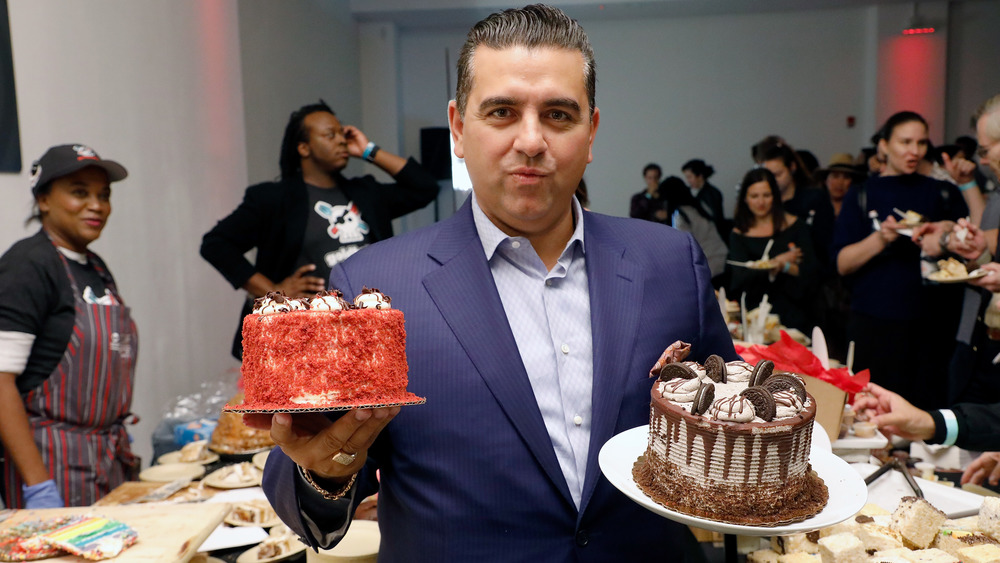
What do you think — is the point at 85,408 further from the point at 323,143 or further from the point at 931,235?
the point at 931,235

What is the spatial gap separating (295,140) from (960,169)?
4.17 m

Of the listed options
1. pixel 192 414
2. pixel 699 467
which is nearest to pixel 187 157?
pixel 192 414

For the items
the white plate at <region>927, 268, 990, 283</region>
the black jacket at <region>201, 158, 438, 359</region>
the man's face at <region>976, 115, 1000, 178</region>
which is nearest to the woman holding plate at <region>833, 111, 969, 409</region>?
the white plate at <region>927, 268, 990, 283</region>

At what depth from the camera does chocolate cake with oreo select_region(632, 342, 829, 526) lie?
118 centimetres

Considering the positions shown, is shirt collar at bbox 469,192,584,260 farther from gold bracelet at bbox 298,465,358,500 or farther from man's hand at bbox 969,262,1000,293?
man's hand at bbox 969,262,1000,293

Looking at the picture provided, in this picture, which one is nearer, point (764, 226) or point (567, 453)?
point (567, 453)

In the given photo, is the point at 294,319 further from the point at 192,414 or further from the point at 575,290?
the point at 192,414

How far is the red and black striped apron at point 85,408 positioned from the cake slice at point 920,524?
243cm

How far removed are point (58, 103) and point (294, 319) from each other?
10.5ft

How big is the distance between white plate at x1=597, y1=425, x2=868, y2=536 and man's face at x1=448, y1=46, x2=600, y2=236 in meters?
0.42

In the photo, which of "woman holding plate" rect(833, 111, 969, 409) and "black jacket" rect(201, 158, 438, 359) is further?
"woman holding plate" rect(833, 111, 969, 409)

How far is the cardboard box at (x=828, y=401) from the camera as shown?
6.99 feet

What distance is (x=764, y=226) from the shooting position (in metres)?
4.84

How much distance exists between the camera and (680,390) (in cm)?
126
